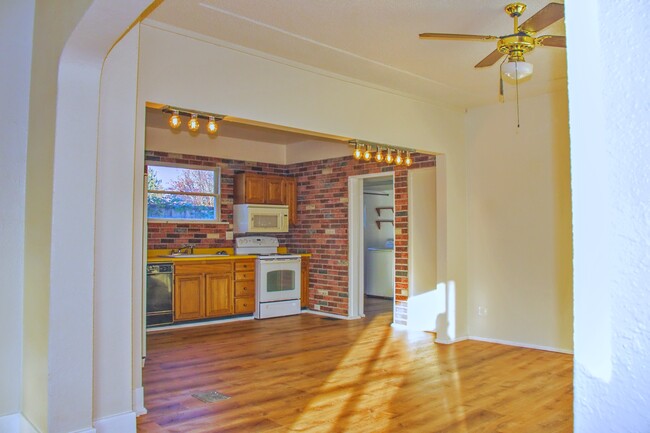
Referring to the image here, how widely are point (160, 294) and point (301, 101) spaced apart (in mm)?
3366

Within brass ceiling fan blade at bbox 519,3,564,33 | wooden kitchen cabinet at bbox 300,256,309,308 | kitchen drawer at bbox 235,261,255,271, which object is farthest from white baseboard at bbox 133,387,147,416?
wooden kitchen cabinet at bbox 300,256,309,308

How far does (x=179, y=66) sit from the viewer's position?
135 inches

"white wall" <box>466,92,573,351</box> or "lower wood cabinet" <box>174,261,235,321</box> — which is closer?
"white wall" <box>466,92,573,351</box>

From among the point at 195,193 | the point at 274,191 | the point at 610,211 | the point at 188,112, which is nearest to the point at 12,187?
the point at 188,112

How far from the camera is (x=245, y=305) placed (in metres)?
6.97

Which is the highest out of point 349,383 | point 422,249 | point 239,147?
point 239,147

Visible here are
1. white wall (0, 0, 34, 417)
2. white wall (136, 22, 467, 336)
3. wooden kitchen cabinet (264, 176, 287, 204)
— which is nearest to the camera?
white wall (0, 0, 34, 417)

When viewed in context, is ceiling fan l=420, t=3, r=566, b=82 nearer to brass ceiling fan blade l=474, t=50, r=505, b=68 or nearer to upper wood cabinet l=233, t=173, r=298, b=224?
brass ceiling fan blade l=474, t=50, r=505, b=68

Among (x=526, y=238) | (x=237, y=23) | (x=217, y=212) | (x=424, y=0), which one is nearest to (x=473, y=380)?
(x=526, y=238)

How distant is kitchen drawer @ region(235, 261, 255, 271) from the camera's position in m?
6.94

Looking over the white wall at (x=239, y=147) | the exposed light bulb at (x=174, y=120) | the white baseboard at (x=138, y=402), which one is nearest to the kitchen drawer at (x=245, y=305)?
the white wall at (x=239, y=147)

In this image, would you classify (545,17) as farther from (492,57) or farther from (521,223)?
(521,223)

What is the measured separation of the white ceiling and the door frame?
2596 millimetres

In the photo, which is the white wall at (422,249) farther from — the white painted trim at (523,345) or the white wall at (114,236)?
the white wall at (114,236)
